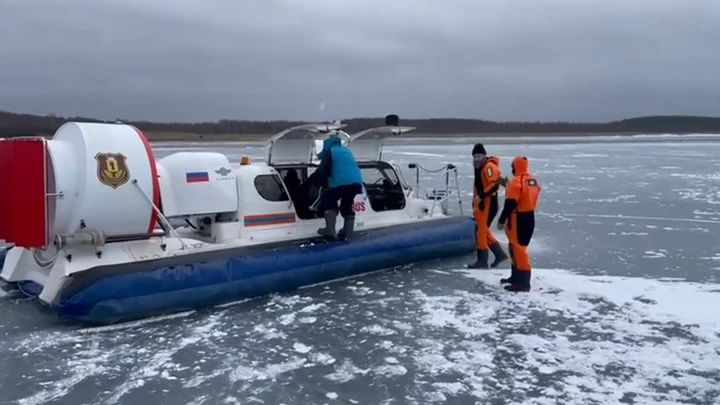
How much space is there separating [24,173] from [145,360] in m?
1.89

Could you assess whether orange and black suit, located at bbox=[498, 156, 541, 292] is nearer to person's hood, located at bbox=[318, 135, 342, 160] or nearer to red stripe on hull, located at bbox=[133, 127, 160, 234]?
person's hood, located at bbox=[318, 135, 342, 160]

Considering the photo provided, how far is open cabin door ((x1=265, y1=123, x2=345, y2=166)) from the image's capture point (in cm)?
732

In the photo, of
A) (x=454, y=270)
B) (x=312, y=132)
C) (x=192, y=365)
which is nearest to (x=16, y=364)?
(x=192, y=365)

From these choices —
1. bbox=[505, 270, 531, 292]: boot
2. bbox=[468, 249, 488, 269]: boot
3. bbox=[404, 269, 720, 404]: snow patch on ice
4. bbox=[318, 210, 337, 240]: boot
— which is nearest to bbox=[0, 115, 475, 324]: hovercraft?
bbox=[318, 210, 337, 240]: boot

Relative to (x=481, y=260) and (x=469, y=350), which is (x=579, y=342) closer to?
(x=469, y=350)

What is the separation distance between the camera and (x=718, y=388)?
4.02m

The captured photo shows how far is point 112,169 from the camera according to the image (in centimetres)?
554

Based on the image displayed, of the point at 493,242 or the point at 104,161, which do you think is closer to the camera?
the point at 104,161

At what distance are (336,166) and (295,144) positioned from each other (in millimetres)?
836

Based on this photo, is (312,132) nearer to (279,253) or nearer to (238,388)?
(279,253)

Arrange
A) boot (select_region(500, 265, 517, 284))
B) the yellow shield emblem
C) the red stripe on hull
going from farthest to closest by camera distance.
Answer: boot (select_region(500, 265, 517, 284)), the red stripe on hull, the yellow shield emblem

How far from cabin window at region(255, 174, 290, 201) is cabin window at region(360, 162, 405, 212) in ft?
4.53

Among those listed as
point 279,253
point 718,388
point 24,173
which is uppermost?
point 24,173

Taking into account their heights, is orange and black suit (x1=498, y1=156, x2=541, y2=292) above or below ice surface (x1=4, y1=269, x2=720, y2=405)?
above
